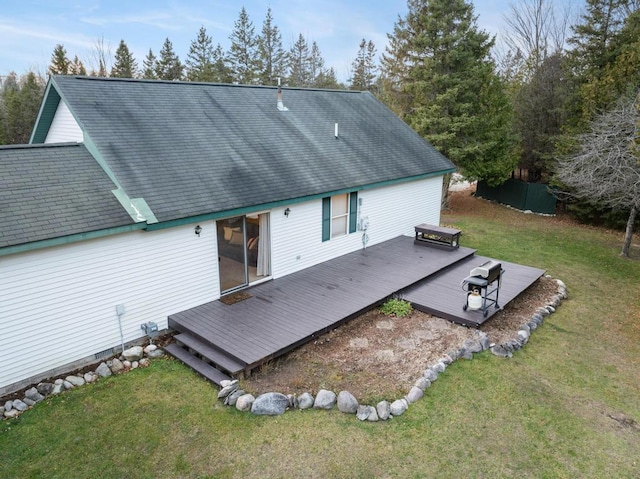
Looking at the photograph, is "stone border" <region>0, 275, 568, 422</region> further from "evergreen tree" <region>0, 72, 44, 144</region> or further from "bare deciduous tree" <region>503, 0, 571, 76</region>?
"evergreen tree" <region>0, 72, 44, 144</region>

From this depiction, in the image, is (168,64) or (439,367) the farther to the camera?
(168,64)

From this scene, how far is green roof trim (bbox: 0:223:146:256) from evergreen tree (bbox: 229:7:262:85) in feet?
110

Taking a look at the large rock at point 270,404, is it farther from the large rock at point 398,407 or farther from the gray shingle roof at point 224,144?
the gray shingle roof at point 224,144

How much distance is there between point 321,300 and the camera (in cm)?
908

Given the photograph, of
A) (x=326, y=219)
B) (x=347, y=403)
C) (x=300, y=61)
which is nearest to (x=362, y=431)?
(x=347, y=403)

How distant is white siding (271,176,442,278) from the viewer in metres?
10.1

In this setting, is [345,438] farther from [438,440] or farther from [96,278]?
[96,278]

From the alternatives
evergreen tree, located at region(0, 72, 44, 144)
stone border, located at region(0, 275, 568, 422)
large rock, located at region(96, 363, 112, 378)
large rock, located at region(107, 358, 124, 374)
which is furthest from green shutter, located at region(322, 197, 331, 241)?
evergreen tree, located at region(0, 72, 44, 144)

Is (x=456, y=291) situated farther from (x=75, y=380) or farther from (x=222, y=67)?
(x=222, y=67)

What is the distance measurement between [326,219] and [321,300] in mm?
2754

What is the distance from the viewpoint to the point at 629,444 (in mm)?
5766

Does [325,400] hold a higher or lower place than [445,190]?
lower

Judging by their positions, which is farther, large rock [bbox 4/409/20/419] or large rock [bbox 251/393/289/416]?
large rock [bbox 251/393/289/416]

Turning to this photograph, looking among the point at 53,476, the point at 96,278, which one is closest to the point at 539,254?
the point at 96,278
